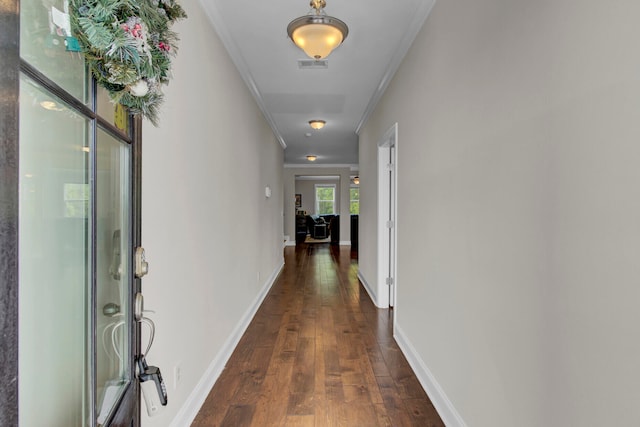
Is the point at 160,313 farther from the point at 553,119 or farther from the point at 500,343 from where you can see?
the point at 553,119

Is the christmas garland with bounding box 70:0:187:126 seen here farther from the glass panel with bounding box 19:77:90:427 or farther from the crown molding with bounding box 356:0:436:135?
the crown molding with bounding box 356:0:436:135

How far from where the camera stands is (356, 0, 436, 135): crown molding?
2331mm

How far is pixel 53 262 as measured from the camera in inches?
27.6

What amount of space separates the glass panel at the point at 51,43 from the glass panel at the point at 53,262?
46 millimetres

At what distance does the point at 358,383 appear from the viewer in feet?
8.02

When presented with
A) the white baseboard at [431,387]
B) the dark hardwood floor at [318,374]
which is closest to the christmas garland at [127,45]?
the dark hardwood floor at [318,374]

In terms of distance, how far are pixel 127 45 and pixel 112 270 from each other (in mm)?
569

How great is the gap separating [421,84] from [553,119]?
1549mm

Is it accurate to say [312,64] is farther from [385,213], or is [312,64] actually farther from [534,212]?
[534,212]

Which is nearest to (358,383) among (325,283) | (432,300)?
(432,300)

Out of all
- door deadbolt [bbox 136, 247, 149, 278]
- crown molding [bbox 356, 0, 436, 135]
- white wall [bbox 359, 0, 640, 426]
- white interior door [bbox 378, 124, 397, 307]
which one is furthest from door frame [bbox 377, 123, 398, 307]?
door deadbolt [bbox 136, 247, 149, 278]

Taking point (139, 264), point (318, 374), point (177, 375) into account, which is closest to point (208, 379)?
point (177, 375)

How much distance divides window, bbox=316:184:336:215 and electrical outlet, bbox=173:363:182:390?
1367cm

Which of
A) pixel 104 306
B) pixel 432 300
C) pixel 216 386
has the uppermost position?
pixel 104 306
